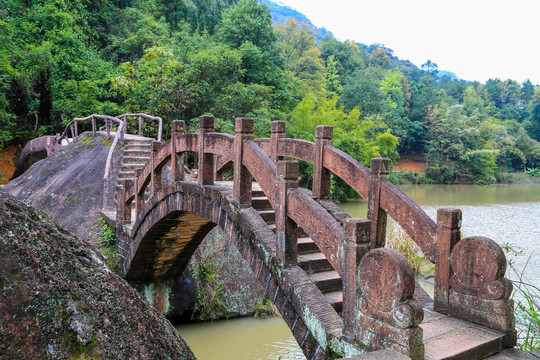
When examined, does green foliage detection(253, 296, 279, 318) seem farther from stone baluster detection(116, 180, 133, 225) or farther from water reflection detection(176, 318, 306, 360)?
stone baluster detection(116, 180, 133, 225)

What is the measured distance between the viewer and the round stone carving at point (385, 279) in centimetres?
268

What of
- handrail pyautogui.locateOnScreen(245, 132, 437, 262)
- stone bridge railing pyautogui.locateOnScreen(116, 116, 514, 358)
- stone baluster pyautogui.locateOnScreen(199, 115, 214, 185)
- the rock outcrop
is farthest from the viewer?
the rock outcrop

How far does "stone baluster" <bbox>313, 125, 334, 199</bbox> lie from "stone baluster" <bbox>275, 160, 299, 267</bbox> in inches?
42.8

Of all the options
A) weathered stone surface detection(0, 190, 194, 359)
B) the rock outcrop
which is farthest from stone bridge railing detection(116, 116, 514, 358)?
the rock outcrop

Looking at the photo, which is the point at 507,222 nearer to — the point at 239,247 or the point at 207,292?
the point at 207,292

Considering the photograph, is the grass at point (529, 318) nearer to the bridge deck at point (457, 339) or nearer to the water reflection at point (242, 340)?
the bridge deck at point (457, 339)

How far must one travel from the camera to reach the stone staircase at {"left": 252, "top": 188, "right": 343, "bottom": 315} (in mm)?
4512

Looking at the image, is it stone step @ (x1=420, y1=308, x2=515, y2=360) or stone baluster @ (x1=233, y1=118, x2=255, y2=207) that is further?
stone baluster @ (x1=233, y1=118, x2=255, y2=207)

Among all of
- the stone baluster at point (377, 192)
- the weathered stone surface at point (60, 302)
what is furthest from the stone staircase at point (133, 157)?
the weathered stone surface at point (60, 302)

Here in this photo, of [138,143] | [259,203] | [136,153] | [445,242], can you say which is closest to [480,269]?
[445,242]

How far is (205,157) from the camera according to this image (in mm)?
6141

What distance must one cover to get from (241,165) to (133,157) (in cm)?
762

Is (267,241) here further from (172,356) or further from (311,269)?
(172,356)

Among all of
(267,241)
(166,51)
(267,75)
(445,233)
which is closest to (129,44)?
(166,51)
